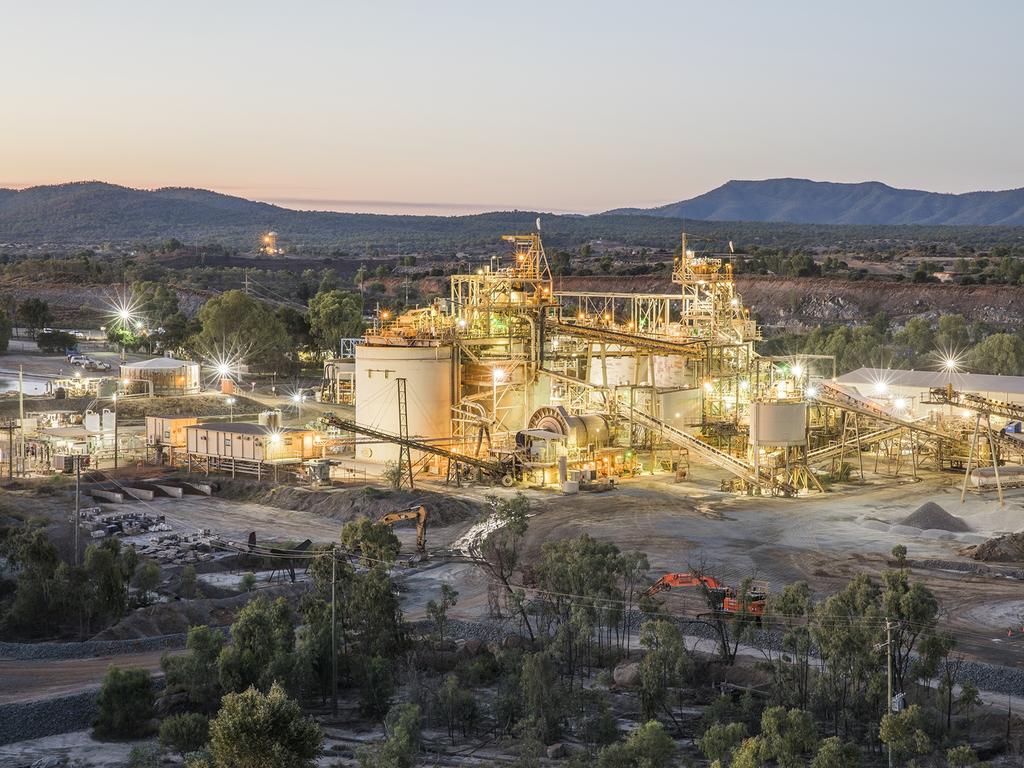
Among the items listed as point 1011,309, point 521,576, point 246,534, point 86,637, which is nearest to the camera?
point 86,637

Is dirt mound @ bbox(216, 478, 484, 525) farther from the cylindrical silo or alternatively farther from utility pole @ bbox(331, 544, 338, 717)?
utility pole @ bbox(331, 544, 338, 717)

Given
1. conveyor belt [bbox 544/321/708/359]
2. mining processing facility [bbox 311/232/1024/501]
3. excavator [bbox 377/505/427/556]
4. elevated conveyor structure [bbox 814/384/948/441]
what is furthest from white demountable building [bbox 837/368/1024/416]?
excavator [bbox 377/505/427/556]

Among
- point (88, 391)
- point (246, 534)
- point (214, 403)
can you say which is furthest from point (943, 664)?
point (88, 391)

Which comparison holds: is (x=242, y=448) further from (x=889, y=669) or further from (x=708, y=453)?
(x=889, y=669)

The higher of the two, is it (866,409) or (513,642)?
(866,409)

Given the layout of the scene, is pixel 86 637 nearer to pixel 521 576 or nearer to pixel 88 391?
pixel 521 576

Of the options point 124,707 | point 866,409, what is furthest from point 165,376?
point 124,707
